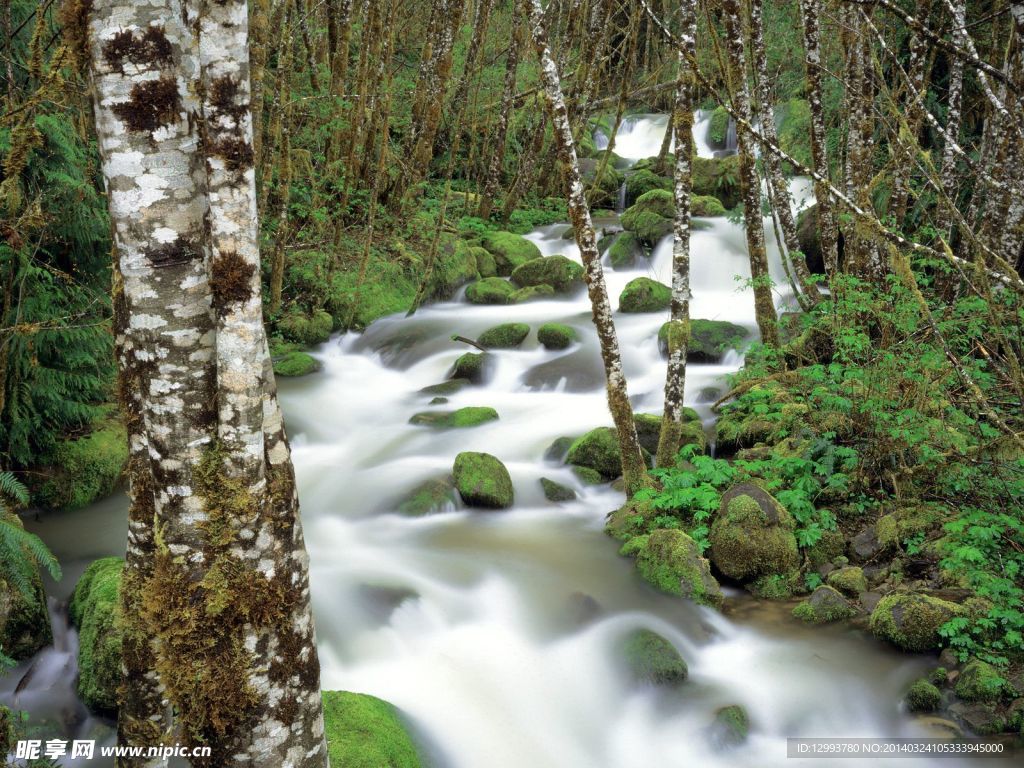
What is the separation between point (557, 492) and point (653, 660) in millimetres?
2635

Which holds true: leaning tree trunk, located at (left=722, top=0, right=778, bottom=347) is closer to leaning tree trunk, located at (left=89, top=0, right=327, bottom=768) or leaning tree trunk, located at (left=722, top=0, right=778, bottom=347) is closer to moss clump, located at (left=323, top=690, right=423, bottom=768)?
leaning tree trunk, located at (left=89, top=0, right=327, bottom=768)

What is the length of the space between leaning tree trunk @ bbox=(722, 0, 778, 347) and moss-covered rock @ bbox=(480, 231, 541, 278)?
713 cm

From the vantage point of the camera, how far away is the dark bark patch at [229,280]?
2.19 metres

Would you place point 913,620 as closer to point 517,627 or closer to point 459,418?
point 517,627

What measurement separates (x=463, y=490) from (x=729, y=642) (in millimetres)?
3138

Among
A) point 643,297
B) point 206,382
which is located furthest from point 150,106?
point 643,297

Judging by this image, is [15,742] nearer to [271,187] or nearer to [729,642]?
[729,642]

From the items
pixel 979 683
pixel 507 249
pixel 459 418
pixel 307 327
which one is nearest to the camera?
pixel 979 683

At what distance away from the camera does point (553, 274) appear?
13.8 m

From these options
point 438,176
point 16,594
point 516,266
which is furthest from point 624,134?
point 16,594

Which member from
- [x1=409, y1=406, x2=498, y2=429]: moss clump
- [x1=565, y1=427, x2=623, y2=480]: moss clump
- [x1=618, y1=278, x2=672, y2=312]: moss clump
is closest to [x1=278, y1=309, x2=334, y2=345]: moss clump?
[x1=409, y1=406, x2=498, y2=429]: moss clump

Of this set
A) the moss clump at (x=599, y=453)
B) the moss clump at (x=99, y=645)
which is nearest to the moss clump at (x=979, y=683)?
the moss clump at (x=599, y=453)

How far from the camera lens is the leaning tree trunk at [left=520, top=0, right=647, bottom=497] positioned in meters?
6.00

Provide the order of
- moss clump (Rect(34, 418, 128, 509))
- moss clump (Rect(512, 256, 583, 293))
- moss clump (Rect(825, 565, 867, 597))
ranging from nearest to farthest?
moss clump (Rect(825, 565, 867, 597)) < moss clump (Rect(34, 418, 128, 509)) < moss clump (Rect(512, 256, 583, 293))
